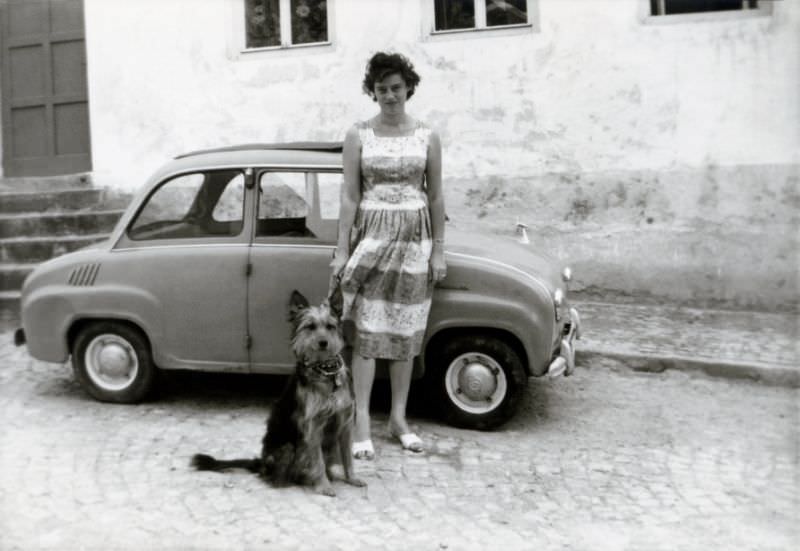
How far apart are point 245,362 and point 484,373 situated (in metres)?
1.53

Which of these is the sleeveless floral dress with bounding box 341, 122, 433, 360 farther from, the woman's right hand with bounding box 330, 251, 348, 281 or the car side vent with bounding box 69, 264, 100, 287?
the car side vent with bounding box 69, 264, 100, 287

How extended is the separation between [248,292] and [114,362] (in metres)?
1.15

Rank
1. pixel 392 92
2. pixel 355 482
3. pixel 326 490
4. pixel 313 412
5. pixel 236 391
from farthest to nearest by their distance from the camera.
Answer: pixel 236 391 < pixel 392 92 < pixel 355 482 < pixel 326 490 < pixel 313 412

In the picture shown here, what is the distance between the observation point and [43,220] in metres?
8.94

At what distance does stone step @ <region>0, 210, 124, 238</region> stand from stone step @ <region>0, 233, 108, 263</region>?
17 cm

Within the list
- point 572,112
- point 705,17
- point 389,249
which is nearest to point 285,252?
point 389,249

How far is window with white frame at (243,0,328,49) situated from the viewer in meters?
9.24

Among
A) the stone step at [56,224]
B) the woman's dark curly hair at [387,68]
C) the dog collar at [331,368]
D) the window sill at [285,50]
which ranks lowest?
the dog collar at [331,368]

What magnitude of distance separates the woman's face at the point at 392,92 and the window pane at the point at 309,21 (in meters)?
4.97

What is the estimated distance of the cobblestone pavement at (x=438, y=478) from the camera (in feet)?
12.3

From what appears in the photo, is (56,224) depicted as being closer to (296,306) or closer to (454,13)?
(454,13)

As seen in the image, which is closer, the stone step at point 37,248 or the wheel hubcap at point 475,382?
the wheel hubcap at point 475,382

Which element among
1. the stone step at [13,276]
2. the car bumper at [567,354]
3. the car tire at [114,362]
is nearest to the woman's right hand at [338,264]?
the car bumper at [567,354]

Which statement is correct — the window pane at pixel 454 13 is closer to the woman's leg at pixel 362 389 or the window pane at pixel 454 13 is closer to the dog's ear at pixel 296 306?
the woman's leg at pixel 362 389
